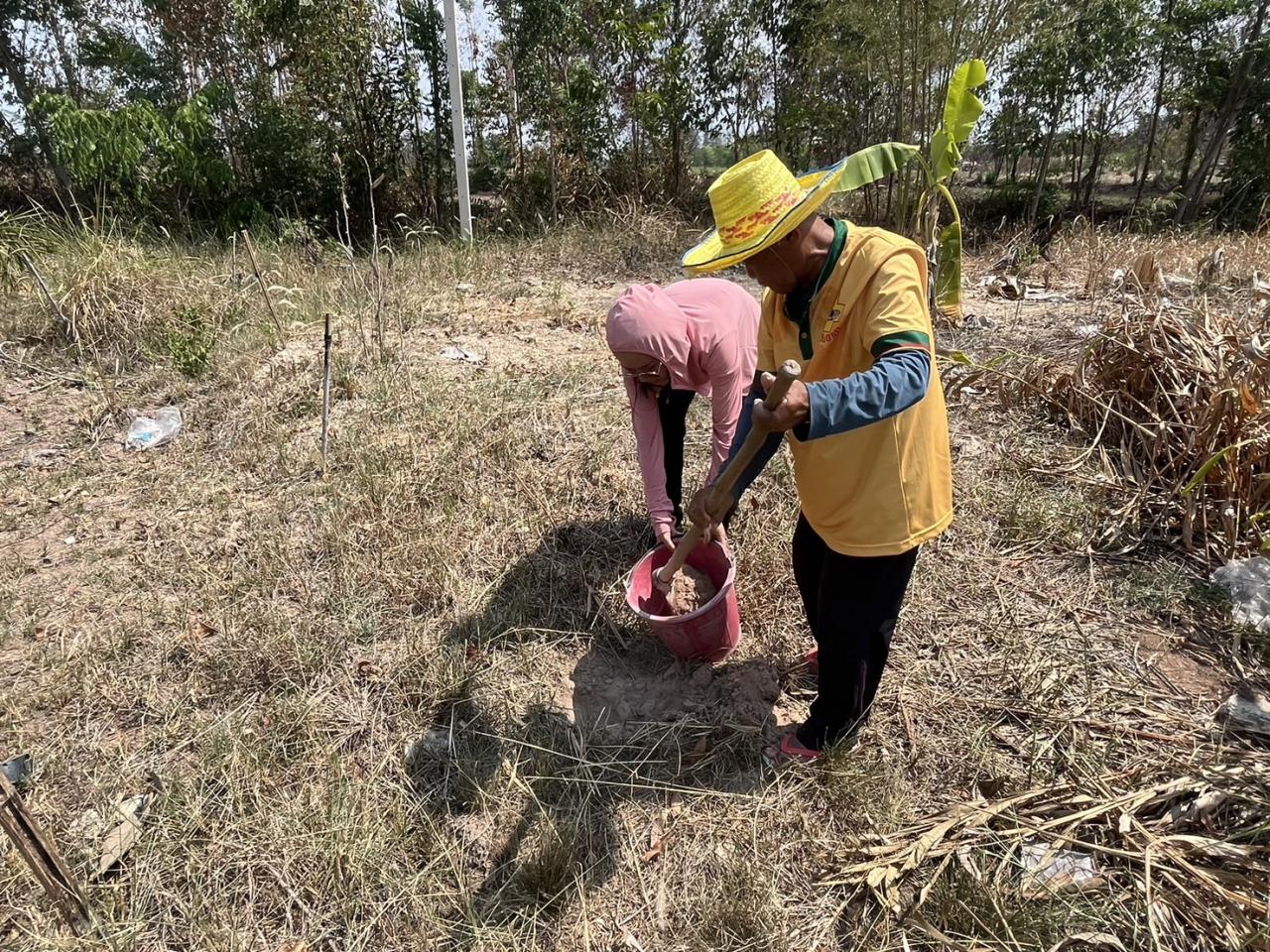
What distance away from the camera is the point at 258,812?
1795mm

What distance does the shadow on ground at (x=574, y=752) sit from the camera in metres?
1.69

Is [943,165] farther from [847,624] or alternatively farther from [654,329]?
[847,624]

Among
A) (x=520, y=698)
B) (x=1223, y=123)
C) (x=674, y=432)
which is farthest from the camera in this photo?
(x=1223, y=123)

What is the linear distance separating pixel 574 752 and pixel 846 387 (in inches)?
53.5

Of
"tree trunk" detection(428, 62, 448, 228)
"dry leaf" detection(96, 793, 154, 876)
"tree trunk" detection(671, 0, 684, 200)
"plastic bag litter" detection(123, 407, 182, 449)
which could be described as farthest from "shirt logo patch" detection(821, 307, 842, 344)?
"tree trunk" detection(671, 0, 684, 200)

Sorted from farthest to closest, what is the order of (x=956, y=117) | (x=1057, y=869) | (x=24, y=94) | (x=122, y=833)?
(x=24, y=94) → (x=956, y=117) → (x=122, y=833) → (x=1057, y=869)

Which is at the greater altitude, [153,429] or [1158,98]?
[1158,98]

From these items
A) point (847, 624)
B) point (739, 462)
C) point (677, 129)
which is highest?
point (677, 129)

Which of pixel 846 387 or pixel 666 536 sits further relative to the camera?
pixel 666 536

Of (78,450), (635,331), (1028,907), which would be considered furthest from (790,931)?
(78,450)

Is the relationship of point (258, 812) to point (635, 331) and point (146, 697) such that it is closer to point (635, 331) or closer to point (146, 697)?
point (146, 697)

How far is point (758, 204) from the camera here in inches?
51.9

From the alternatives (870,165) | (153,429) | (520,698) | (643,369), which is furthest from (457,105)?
(520,698)

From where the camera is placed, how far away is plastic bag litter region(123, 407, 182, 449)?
3.51 m
